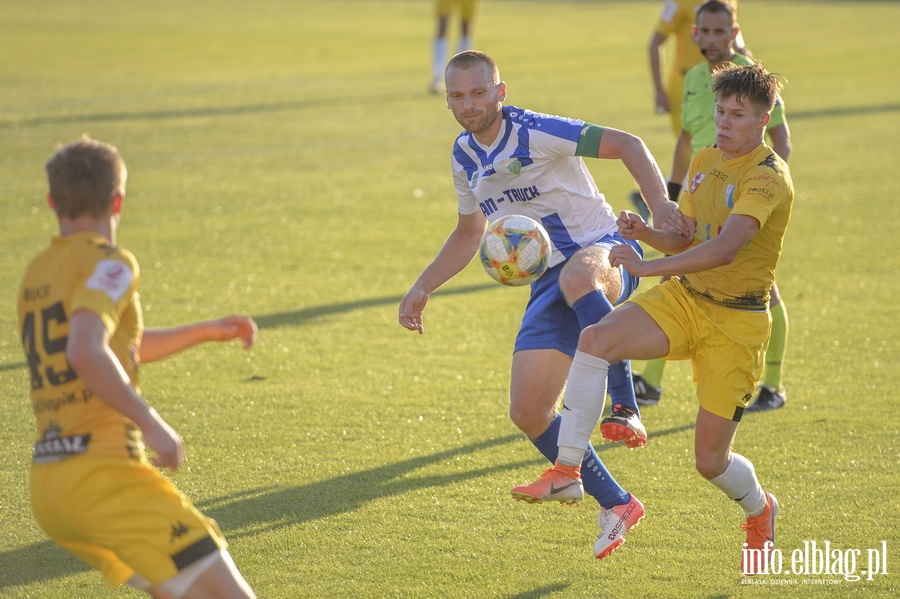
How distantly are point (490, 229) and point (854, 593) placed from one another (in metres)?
2.08

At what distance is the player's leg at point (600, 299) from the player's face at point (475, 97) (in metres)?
0.74

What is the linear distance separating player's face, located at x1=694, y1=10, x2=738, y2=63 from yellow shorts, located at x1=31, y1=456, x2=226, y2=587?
197 inches

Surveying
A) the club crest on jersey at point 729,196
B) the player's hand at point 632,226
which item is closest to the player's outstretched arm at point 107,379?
the player's hand at point 632,226

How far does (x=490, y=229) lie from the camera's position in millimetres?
4871

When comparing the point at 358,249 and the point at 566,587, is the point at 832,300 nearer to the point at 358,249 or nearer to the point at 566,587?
the point at 358,249

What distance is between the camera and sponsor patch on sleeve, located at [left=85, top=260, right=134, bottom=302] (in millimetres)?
3363

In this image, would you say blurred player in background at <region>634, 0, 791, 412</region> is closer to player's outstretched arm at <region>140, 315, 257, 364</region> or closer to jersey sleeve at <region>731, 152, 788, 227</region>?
jersey sleeve at <region>731, 152, 788, 227</region>

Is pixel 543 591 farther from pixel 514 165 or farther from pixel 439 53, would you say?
pixel 439 53

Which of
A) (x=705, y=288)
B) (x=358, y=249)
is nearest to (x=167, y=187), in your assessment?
(x=358, y=249)

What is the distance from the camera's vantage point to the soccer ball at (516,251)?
475 centimetres

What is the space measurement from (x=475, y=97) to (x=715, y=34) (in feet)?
8.85

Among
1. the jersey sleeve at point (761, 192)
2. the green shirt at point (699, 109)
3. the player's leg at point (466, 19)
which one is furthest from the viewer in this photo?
the player's leg at point (466, 19)

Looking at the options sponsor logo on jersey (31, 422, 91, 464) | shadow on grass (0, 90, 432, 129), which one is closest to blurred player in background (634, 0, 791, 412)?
sponsor logo on jersey (31, 422, 91, 464)

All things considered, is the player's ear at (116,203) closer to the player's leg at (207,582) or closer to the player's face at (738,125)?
the player's leg at (207,582)
